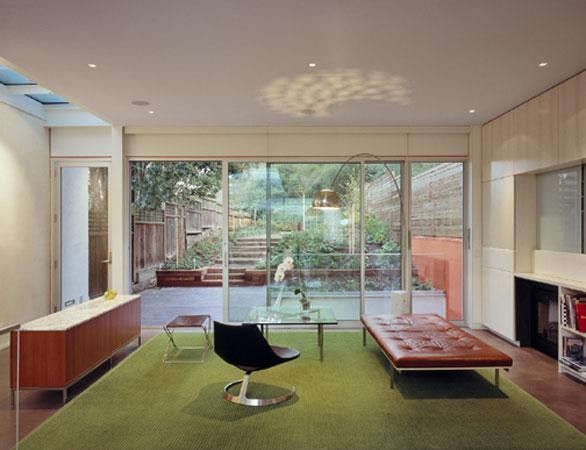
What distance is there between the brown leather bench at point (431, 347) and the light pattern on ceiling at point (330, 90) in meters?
2.48

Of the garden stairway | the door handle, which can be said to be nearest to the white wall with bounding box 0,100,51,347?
the door handle

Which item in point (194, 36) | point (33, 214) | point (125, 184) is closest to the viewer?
point (194, 36)

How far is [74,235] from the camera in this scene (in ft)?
21.1

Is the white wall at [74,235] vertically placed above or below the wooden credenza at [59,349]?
above

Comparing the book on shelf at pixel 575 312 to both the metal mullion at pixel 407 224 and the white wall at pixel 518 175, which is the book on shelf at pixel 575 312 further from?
the metal mullion at pixel 407 224

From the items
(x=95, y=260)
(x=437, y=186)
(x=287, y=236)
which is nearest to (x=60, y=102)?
(x=95, y=260)

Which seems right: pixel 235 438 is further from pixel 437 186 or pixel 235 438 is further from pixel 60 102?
pixel 60 102

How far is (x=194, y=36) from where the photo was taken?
3.25 meters

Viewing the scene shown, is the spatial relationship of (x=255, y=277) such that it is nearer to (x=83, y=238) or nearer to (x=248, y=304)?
(x=248, y=304)

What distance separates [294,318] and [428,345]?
1.49 meters

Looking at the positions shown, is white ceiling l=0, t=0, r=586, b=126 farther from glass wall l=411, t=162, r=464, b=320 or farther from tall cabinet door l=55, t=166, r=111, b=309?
tall cabinet door l=55, t=166, r=111, b=309

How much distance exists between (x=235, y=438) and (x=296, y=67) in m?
3.03

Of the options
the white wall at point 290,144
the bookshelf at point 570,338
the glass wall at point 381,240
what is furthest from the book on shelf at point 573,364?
the white wall at point 290,144

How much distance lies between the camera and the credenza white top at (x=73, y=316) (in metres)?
3.54
